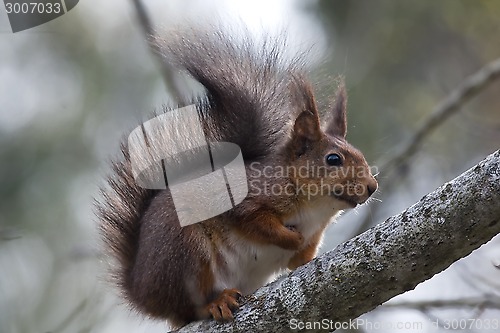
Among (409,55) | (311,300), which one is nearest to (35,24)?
(409,55)

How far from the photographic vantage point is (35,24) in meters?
5.99

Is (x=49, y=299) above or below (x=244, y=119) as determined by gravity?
below

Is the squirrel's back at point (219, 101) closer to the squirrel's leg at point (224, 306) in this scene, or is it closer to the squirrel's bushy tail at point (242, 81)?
the squirrel's bushy tail at point (242, 81)

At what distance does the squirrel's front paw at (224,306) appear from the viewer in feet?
10.3

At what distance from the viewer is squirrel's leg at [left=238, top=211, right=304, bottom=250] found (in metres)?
3.45

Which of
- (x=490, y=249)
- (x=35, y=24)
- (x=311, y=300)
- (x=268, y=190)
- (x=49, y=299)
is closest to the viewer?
(x=311, y=300)

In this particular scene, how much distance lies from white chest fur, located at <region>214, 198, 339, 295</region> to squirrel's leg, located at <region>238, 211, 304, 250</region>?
0.15 feet

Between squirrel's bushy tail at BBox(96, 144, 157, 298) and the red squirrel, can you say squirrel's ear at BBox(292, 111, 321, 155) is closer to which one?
the red squirrel

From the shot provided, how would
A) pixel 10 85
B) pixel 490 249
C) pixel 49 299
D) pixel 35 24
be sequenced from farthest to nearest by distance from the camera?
pixel 10 85 → pixel 35 24 → pixel 49 299 → pixel 490 249

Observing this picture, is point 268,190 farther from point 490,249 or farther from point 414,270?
point 490,249

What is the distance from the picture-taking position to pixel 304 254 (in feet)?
12.2

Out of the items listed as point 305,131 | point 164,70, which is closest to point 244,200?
point 305,131

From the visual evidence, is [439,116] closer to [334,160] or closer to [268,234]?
[334,160]

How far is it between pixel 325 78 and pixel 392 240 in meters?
1.66
